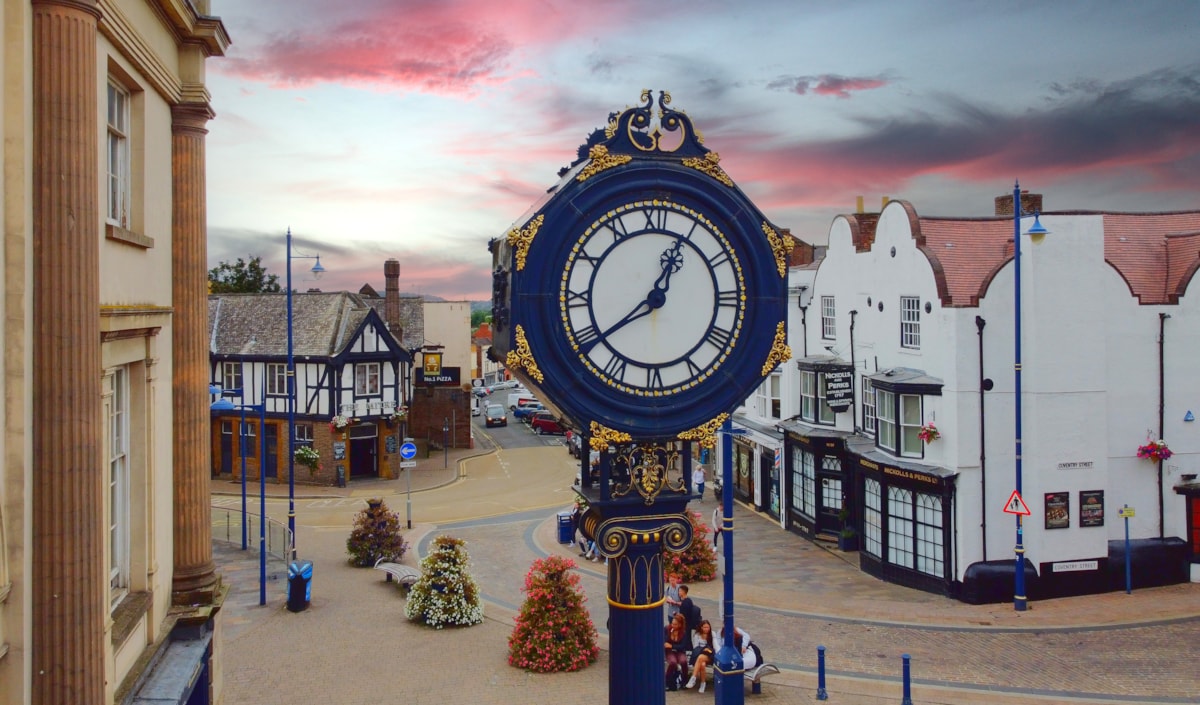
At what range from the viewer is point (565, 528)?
1127 inches

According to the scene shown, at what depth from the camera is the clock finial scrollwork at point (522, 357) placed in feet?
22.2

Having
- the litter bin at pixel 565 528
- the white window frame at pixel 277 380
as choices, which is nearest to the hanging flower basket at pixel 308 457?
the white window frame at pixel 277 380

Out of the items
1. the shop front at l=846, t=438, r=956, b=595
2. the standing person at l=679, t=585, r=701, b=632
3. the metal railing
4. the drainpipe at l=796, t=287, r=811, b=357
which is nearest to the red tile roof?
the shop front at l=846, t=438, r=956, b=595

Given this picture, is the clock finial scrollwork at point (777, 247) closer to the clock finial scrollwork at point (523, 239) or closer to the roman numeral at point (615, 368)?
the roman numeral at point (615, 368)

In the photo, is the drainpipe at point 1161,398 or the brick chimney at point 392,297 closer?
the drainpipe at point 1161,398

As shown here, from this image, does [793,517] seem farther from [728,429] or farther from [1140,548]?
[728,429]

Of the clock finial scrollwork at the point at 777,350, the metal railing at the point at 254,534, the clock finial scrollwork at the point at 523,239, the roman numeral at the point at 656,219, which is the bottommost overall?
the metal railing at the point at 254,534

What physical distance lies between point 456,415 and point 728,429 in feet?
125

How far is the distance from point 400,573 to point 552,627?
7.20 metres

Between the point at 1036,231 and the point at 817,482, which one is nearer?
the point at 1036,231

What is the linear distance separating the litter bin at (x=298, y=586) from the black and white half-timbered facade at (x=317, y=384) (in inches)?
772

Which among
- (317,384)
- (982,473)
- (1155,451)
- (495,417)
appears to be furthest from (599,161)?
(495,417)

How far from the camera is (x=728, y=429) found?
49.2 ft

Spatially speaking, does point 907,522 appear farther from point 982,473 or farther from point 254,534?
point 254,534
